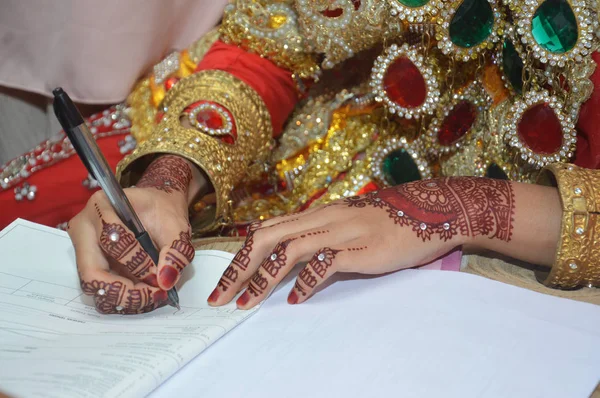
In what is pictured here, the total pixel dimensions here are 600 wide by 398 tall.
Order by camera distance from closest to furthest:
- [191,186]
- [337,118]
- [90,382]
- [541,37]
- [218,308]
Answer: [90,382], [218,308], [541,37], [191,186], [337,118]

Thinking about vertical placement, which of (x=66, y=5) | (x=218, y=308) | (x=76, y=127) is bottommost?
(x=218, y=308)

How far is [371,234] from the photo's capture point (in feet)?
2.14

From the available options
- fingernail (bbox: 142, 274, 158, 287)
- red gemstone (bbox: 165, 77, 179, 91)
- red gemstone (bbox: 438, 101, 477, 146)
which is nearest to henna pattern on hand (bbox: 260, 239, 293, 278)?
fingernail (bbox: 142, 274, 158, 287)

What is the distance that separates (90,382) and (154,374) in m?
0.05

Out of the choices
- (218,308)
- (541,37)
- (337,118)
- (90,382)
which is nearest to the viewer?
(90,382)

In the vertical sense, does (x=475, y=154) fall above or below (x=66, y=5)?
below

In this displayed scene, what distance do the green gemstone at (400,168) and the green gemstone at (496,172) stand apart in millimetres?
92

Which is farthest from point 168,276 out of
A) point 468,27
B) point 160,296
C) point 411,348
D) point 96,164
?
point 468,27

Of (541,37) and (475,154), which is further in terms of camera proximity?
(475,154)

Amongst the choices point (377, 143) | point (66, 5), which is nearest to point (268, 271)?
point (377, 143)

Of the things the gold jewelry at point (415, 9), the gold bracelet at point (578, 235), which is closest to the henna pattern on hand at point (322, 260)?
the gold bracelet at point (578, 235)

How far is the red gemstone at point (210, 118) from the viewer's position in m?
0.87

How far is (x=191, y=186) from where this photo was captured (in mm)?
837

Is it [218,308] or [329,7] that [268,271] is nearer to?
A: [218,308]
